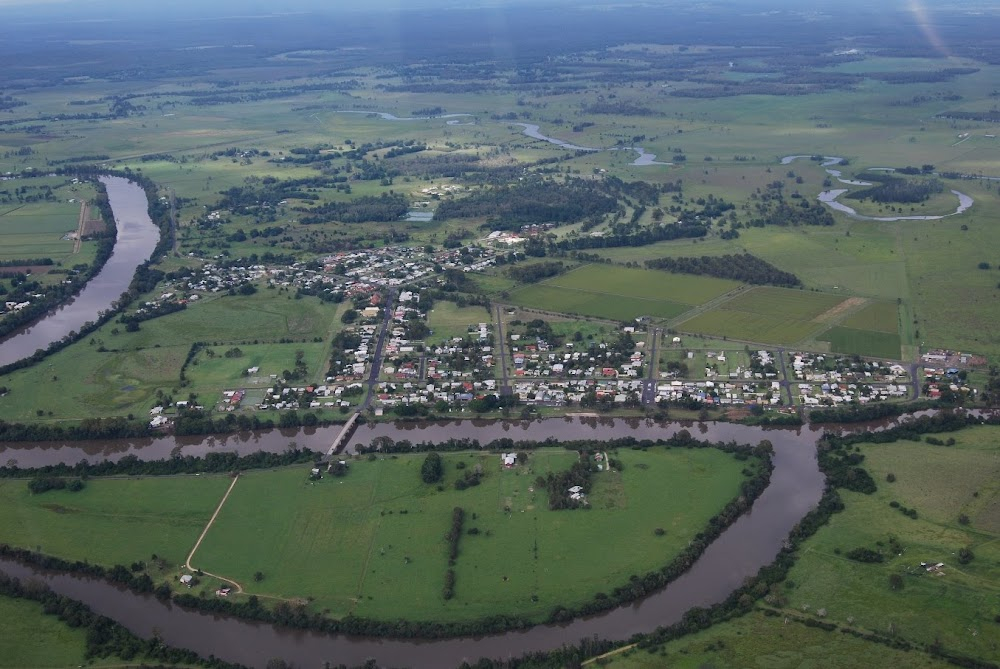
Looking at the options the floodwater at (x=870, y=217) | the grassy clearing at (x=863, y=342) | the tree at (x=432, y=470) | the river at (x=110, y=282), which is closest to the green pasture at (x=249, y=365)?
the tree at (x=432, y=470)

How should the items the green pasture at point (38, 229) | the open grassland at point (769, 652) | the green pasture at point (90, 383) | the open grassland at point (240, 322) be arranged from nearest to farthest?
the open grassland at point (769, 652)
the green pasture at point (90, 383)
the open grassland at point (240, 322)
the green pasture at point (38, 229)

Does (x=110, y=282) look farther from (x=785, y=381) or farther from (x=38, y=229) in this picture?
(x=785, y=381)

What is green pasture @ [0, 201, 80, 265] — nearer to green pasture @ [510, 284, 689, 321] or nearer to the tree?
green pasture @ [510, 284, 689, 321]

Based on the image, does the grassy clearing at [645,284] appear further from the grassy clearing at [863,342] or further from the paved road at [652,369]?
the grassy clearing at [863,342]

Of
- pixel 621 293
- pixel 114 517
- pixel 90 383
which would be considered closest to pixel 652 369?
pixel 621 293

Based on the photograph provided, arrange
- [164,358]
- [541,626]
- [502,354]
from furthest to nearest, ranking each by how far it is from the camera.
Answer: [164,358] < [502,354] < [541,626]

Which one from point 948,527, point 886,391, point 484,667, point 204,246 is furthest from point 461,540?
point 204,246
